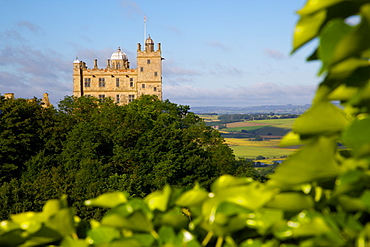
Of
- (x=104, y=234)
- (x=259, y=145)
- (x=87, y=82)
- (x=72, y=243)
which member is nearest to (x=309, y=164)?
(x=104, y=234)

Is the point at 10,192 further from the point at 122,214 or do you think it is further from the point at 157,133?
the point at 122,214

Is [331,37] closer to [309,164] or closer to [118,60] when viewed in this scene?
[309,164]

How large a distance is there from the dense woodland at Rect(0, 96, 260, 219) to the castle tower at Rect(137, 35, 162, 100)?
24.8 meters

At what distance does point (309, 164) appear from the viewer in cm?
135

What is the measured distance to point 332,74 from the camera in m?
1.33

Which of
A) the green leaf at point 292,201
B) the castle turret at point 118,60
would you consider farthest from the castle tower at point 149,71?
the green leaf at point 292,201

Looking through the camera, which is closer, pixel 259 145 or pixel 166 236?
pixel 166 236

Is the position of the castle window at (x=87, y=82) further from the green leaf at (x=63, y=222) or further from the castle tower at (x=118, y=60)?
the green leaf at (x=63, y=222)

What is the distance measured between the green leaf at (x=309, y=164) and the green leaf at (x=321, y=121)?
0.05 m

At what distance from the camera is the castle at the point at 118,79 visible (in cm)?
7225

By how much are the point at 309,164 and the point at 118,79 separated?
2948 inches

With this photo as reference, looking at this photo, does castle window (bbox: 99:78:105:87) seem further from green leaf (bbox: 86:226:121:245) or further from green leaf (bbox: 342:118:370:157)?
green leaf (bbox: 342:118:370:157)

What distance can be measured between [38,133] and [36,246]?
41495 millimetres

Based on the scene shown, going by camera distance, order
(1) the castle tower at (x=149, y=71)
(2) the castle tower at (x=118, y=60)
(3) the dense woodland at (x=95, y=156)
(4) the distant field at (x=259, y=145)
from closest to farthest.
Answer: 1. (3) the dense woodland at (x=95, y=156)
2. (1) the castle tower at (x=149, y=71)
3. (2) the castle tower at (x=118, y=60)
4. (4) the distant field at (x=259, y=145)
